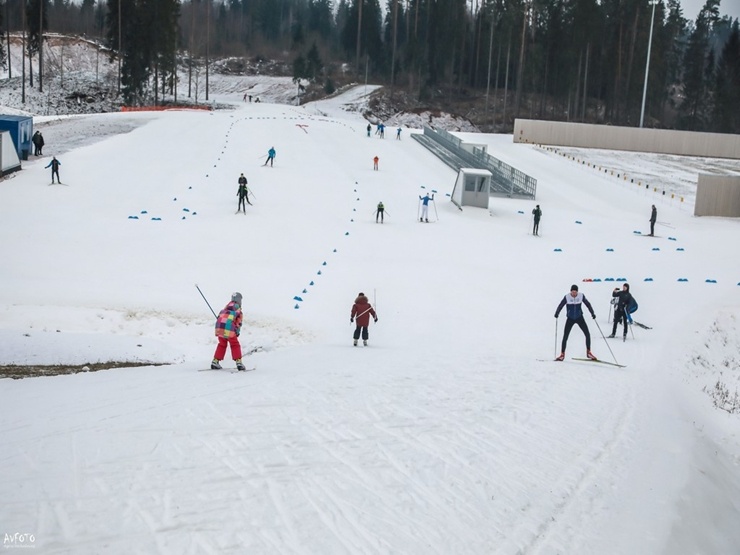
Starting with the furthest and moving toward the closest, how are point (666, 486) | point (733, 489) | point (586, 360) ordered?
1. point (586, 360)
2. point (733, 489)
3. point (666, 486)

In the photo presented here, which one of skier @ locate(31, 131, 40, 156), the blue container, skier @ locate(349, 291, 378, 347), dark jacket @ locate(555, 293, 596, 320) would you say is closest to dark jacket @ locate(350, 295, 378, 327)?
skier @ locate(349, 291, 378, 347)

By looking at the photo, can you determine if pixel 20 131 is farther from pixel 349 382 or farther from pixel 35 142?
pixel 349 382

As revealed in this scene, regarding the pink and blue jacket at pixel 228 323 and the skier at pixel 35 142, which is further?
the skier at pixel 35 142

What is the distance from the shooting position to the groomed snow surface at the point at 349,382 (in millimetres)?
7328

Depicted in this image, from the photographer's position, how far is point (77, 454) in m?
8.03

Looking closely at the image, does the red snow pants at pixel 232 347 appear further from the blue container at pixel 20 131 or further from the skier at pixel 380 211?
the blue container at pixel 20 131

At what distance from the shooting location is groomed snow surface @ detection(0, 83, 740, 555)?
733 centimetres

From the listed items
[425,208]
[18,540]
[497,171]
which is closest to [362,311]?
[18,540]

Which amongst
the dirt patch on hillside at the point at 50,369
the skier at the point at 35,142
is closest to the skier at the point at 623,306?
the dirt patch on hillside at the point at 50,369

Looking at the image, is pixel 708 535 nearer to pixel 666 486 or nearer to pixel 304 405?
pixel 666 486

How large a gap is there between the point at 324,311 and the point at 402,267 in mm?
5941

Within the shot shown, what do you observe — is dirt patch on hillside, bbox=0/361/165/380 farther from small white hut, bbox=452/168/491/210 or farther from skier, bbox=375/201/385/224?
small white hut, bbox=452/168/491/210

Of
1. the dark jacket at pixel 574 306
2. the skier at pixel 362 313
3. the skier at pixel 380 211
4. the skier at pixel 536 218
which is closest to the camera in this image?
the dark jacket at pixel 574 306

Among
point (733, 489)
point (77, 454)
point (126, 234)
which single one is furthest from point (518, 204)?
point (77, 454)
